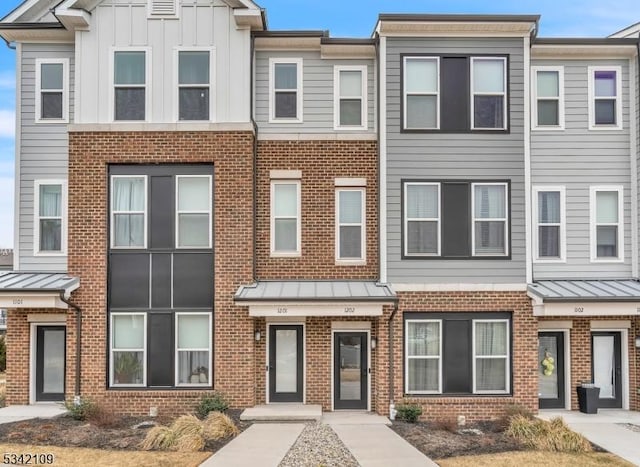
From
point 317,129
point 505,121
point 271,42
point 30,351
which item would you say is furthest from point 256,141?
point 30,351

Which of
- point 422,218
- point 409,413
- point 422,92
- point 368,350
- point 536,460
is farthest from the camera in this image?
point 368,350

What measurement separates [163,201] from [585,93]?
1147 cm

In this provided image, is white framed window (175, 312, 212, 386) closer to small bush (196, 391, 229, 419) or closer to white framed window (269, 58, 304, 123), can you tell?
small bush (196, 391, 229, 419)

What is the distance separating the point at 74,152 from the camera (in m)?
14.9

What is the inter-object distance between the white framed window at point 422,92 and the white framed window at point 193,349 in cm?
723

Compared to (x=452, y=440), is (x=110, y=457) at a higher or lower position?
higher

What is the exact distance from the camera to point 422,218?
15.0 metres

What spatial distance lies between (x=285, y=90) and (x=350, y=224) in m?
3.95

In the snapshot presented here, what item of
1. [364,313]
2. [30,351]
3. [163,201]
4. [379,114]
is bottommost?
[30,351]

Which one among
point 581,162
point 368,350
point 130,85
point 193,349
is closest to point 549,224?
point 581,162

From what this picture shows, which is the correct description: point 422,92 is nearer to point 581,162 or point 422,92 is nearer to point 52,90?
point 581,162

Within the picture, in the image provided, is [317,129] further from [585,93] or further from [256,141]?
[585,93]

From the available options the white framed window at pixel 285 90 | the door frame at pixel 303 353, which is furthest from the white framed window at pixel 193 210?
the door frame at pixel 303 353

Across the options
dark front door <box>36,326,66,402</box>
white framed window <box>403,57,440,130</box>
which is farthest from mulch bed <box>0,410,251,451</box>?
white framed window <box>403,57,440,130</box>
